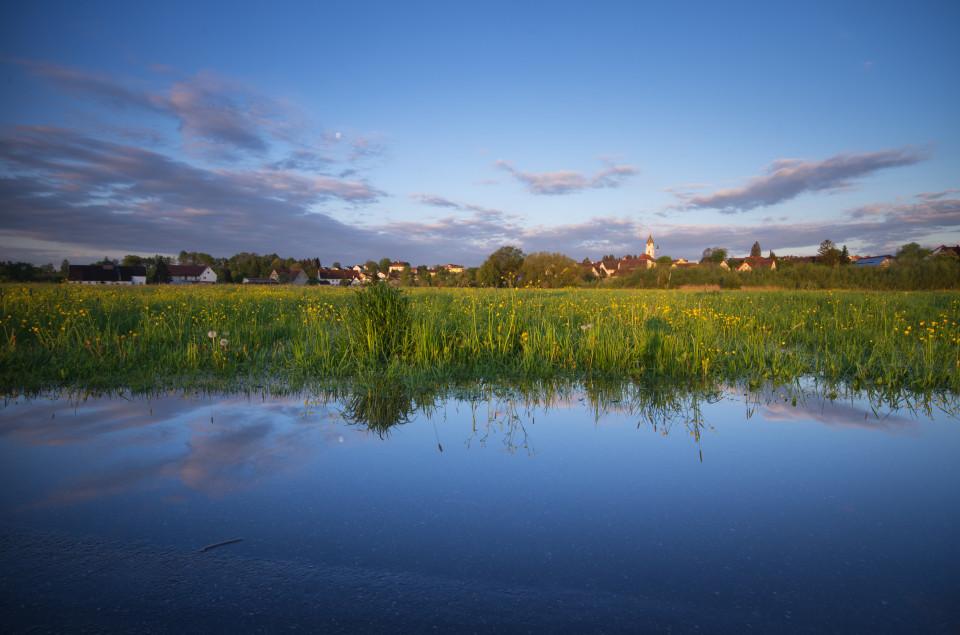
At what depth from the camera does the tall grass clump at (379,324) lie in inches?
303

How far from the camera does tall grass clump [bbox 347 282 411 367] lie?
7699 mm

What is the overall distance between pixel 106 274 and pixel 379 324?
279 ft

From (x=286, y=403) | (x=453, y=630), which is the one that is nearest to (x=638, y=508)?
(x=453, y=630)

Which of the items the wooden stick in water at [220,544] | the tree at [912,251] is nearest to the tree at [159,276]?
the wooden stick in water at [220,544]

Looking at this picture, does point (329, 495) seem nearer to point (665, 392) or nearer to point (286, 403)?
point (286, 403)

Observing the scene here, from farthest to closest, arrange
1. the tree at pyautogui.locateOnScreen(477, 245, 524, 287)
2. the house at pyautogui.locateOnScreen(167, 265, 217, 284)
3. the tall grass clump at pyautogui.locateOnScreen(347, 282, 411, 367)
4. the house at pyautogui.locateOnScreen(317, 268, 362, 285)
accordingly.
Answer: the house at pyautogui.locateOnScreen(317, 268, 362, 285) → the house at pyautogui.locateOnScreen(167, 265, 217, 284) → the tree at pyautogui.locateOnScreen(477, 245, 524, 287) → the tall grass clump at pyautogui.locateOnScreen(347, 282, 411, 367)

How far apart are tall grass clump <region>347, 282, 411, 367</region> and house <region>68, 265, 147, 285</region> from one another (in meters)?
71.0

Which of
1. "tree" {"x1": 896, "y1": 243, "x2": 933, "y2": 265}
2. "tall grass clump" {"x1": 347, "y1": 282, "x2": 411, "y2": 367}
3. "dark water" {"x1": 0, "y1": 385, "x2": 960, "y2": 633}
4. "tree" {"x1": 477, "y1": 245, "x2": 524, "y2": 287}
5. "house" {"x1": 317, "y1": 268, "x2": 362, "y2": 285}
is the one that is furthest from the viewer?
"house" {"x1": 317, "y1": 268, "x2": 362, "y2": 285}

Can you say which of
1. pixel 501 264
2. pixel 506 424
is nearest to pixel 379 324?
pixel 506 424

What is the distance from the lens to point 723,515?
2859 millimetres

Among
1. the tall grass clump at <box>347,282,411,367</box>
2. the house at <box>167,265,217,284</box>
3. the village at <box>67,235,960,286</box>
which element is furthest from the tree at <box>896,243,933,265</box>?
the house at <box>167,265,217,284</box>

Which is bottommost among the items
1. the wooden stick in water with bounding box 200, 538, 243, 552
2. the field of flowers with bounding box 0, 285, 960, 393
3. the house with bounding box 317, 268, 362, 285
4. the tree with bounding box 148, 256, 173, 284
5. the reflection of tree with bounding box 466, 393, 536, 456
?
the reflection of tree with bounding box 466, 393, 536, 456

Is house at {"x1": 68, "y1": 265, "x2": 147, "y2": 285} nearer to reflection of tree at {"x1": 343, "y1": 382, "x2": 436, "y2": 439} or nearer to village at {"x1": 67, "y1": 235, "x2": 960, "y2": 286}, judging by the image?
village at {"x1": 67, "y1": 235, "x2": 960, "y2": 286}

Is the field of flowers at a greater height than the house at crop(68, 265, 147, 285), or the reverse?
the house at crop(68, 265, 147, 285)
